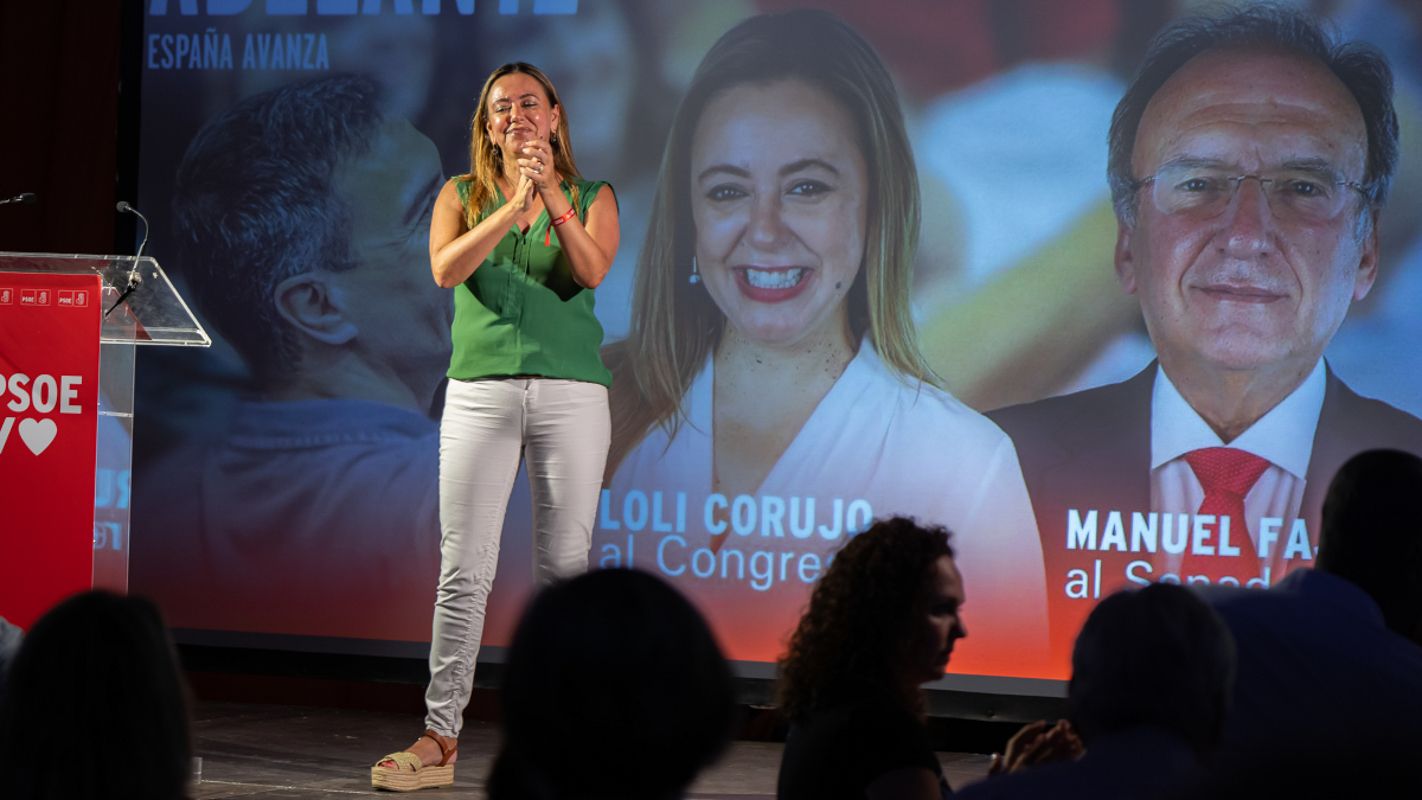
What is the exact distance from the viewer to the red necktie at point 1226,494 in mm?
4578

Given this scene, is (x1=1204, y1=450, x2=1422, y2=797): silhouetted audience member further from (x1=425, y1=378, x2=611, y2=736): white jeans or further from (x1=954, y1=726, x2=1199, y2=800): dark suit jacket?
(x1=425, y1=378, x2=611, y2=736): white jeans

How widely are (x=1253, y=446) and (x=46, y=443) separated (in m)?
3.04

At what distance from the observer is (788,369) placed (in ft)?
16.0

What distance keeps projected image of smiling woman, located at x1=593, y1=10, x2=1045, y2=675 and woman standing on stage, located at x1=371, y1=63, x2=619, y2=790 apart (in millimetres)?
1216

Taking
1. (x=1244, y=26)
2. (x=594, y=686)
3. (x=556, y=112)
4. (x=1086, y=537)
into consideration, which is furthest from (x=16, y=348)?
(x=1244, y=26)

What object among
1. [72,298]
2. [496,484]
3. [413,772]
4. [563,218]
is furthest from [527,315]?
[413,772]

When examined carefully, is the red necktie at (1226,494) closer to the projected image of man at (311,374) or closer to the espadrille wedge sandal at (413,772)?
the espadrille wedge sandal at (413,772)

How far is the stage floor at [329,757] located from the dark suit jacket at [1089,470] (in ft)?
1.87

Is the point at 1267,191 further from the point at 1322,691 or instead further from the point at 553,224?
the point at 1322,691

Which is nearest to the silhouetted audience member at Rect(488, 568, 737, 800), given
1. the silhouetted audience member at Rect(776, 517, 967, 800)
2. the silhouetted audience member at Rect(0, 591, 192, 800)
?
the silhouetted audience member at Rect(0, 591, 192, 800)

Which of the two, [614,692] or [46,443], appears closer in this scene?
[614,692]

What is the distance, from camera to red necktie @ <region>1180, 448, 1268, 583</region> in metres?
4.58

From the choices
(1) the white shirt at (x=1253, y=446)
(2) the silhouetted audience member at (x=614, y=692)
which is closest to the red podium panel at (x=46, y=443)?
(2) the silhouetted audience member at (x=614, y=692)

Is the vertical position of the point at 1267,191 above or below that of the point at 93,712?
above
